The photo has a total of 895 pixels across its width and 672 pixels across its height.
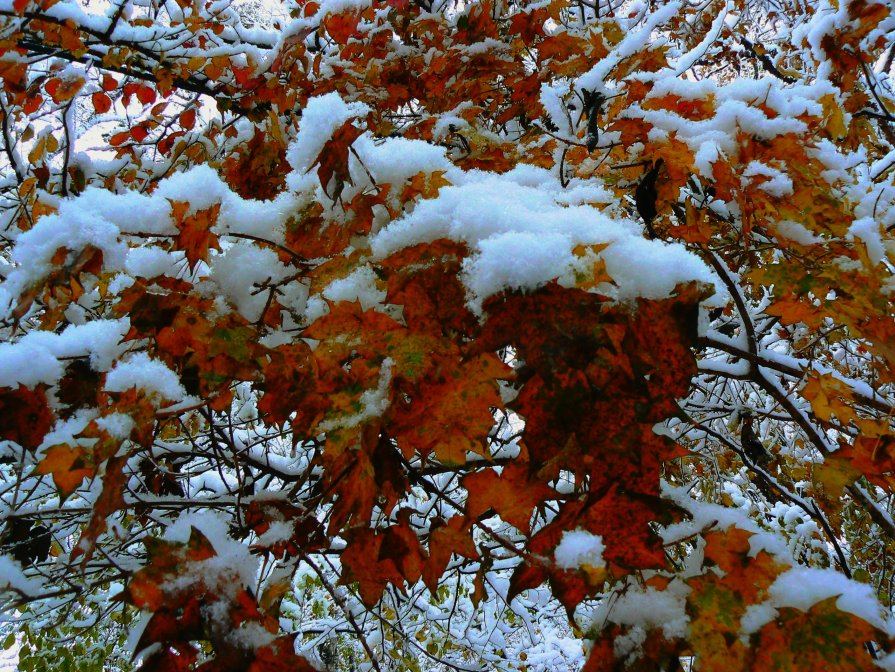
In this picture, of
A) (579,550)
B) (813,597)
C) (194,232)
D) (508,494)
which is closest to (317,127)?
(194,232)

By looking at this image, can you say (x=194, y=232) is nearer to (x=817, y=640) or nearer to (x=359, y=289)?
(x=359, y=289)

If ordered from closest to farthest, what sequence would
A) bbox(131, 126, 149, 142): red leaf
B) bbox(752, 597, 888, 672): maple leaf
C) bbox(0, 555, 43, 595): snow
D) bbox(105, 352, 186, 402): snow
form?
bbox(752, 597, 888, 672): maple leaf < bbox(105, 352, 186, 402): snow < bbox(0, 555, 43, 595): snow < bbox(131, 126, 149, 142): red leaf

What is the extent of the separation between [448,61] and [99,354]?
171cm

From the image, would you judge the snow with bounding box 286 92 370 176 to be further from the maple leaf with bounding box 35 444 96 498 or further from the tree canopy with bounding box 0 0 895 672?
the maple leaf with bounding box 35 444 96 498

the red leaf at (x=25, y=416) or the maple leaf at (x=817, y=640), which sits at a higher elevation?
the red leaf at (x=25, y=416)

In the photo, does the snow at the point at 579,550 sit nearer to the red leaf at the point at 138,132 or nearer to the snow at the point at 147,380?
the snow at the point at 147,380

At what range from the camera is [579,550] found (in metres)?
0.71

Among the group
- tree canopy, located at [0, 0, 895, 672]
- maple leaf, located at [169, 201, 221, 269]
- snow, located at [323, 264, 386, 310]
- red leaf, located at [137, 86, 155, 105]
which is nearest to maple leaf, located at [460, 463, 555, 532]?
tree canopy, located at [0, 0, 895, 672]

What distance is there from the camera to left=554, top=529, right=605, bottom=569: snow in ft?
2.25

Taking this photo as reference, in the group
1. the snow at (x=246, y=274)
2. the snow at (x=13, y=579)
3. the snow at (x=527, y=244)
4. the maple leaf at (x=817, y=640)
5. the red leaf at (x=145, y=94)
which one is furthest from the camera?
the red leaf at (x=145, y=94)

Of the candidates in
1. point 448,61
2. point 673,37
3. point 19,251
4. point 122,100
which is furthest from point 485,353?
point 673,37

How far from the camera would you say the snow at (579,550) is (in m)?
0.69

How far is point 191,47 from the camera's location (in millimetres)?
2445

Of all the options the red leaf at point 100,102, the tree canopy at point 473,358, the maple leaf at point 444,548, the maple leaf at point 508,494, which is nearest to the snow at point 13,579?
the tree canopy at point 473,358
